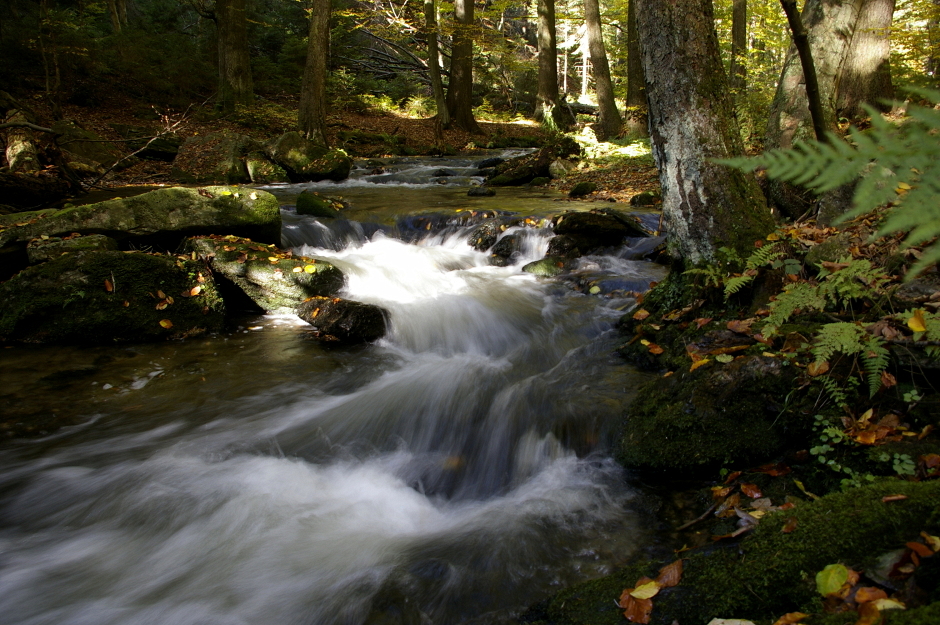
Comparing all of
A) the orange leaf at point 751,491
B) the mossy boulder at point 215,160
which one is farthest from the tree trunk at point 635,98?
the orange leaf at point 751,491

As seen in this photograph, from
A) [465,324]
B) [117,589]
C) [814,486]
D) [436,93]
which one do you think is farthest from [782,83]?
[436,93]

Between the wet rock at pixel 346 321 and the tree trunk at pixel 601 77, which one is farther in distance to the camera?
the tree trunk at pixel 601 77

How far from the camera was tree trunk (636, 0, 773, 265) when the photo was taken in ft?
14.9

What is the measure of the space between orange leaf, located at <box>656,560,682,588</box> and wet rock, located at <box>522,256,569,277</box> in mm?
6287

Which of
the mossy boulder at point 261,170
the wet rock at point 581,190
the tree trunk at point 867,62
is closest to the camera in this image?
the tree trunk at point 867,62

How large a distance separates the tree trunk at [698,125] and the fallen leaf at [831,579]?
10.3 feet

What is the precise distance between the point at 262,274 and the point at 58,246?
2.30m

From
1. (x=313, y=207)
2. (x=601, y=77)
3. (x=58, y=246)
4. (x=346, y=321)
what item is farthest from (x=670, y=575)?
(x=601, y=77)

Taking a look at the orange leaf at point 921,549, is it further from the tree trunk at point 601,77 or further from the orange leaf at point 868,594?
the tree trunk at point 601,77

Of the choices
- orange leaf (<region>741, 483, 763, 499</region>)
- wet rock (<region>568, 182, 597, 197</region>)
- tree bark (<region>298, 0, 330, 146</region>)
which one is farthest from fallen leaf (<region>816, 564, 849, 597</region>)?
tree bark (<region>298, 0, 330, 146</region>)

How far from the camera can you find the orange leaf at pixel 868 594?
5.59ft

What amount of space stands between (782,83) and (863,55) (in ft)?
5.99

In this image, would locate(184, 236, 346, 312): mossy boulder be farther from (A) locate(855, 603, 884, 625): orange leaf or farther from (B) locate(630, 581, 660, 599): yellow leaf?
(A) locate(855, 603, 884, 625): orange leaf

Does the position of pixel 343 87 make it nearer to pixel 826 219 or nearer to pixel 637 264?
pixel 637 264
